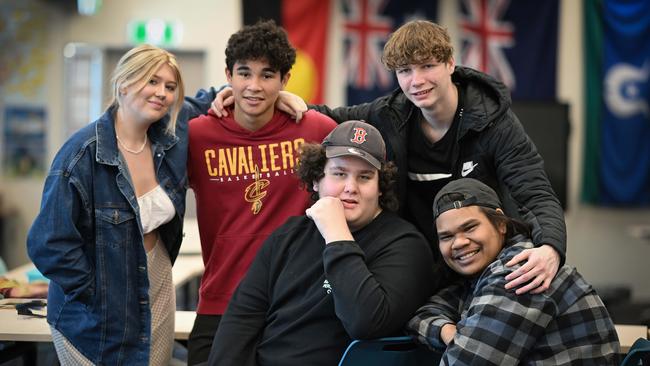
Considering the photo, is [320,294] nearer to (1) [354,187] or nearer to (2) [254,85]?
(1) [354,187]

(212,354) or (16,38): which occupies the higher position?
(16,38)

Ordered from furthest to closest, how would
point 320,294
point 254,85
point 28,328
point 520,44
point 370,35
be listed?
point 370,35 < point 520,44 < point 28,328 < point 254,85 < point 320,294

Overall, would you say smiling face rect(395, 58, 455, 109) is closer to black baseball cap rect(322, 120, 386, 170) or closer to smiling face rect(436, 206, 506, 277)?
black baseball cap rect(322, 120, 386, 170)

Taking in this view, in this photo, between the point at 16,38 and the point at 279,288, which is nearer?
the point at 279,288

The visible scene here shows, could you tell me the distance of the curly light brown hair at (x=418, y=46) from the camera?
2516 millimetres

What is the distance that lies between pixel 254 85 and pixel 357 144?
526 mm

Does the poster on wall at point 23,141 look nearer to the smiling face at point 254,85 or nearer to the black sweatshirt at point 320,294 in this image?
the smiling face at point 254,85

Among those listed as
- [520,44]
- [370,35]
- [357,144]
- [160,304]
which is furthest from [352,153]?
[520,44]

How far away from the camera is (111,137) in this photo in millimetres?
2562

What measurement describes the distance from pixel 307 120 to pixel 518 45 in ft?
16.1

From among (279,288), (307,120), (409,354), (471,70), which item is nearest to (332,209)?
(279,288)

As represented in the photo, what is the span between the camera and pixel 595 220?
7453mm

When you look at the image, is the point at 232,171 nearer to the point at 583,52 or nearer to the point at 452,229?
the point at 452,229

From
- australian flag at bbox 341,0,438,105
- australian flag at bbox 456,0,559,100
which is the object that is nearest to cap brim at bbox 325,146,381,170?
australian flag at bbox 341,0,438,105
